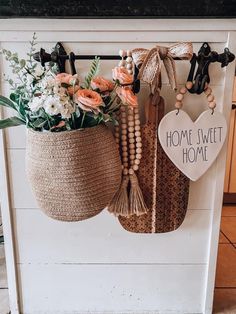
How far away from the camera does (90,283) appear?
1.19 m

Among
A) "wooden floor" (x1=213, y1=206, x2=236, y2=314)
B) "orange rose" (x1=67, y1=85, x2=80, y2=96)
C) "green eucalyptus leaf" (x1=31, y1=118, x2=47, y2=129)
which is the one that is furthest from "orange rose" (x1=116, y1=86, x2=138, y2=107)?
"wooden floor" (x1=213, y1=206, x2=236, y2=314)

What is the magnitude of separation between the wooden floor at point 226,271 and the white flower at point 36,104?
1.04 m

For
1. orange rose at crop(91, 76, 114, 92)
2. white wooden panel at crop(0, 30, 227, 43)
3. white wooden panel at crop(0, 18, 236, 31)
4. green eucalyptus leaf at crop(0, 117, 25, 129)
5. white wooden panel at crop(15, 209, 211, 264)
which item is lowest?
A: white wooden panel at crop(15, 209, 211, 264)

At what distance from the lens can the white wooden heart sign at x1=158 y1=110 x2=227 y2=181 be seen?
0.99m

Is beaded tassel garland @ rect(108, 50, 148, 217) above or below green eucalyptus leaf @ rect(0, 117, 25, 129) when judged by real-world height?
below

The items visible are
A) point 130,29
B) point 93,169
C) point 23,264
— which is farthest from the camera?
point 23,264

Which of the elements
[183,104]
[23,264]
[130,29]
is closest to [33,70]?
[130,29]

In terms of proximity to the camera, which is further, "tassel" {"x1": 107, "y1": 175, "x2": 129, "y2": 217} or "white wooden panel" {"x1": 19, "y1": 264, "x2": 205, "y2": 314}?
"white wooden panel" {"x1": 19, "y1": 264, "x2": 205, "y2": 314}

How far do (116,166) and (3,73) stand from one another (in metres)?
0.47

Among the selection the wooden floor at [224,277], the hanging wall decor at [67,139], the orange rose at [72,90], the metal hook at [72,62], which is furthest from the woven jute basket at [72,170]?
the wooden floor at [224,277]

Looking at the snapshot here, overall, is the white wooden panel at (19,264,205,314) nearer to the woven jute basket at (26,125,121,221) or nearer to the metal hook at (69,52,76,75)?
the woven jute basket at (26,125,121,221)

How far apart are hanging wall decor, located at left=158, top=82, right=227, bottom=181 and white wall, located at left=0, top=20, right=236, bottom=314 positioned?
5cm

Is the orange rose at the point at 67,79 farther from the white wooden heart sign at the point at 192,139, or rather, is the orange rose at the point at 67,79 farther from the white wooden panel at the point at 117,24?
the white wooden heart sign at the point at 192,139

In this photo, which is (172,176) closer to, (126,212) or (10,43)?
(126,212)
